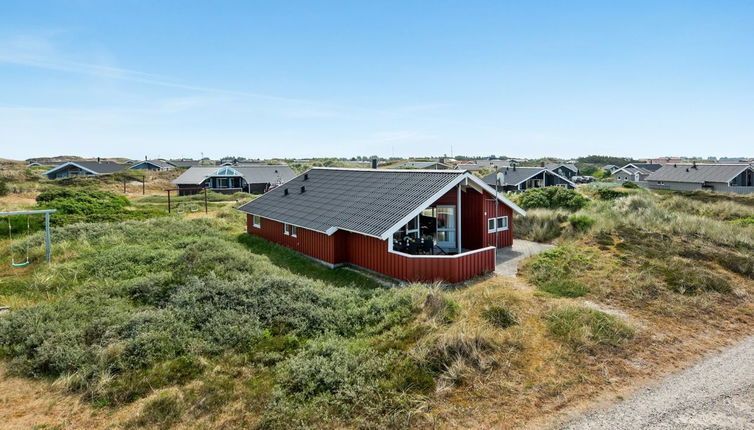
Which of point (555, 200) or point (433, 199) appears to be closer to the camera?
point (433, 199)

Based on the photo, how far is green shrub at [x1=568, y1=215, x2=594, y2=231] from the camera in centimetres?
2286

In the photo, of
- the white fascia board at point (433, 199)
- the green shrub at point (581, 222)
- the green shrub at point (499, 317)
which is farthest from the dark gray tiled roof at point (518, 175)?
the green shrub at point (499, 317)

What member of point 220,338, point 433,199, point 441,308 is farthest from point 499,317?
point 220,338

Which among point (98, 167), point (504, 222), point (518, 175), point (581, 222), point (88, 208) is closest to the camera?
point (504, 222)

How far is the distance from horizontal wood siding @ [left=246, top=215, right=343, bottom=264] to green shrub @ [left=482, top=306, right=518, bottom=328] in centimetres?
777

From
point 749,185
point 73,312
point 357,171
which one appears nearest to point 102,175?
point 357,171

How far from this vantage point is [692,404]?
26.2ft

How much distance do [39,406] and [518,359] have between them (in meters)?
9.47

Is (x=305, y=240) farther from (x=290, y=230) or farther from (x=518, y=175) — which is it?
(x=518, y=175)

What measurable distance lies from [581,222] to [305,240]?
1441cm

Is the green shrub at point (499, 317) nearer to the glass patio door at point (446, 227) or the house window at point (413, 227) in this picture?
the house window at point (413, 227)

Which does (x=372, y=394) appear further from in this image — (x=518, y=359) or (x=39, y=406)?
(x=39, y=406)

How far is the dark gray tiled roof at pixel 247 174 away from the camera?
57.8m

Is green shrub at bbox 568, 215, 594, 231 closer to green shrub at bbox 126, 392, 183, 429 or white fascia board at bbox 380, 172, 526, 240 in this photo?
white fascia board at bbox 380, 172, 526, 240
